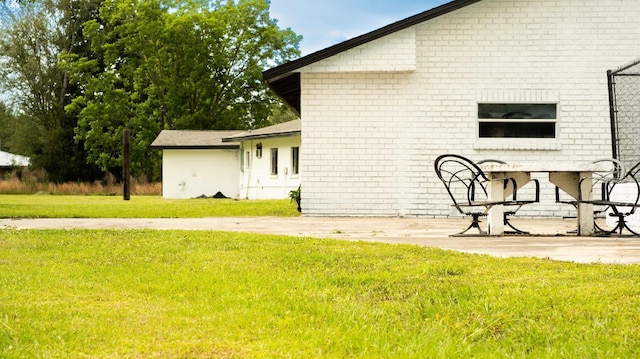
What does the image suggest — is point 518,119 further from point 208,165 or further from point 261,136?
point 208,165

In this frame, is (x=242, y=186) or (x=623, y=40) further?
(x=242, y=186)

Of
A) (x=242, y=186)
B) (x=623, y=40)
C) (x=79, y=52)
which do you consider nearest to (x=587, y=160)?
(x=623, y=40)

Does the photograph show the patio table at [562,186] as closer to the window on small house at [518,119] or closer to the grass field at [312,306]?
the grass field at [312,306]

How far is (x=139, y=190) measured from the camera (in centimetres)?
3856

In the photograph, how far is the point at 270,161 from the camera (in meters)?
31.3

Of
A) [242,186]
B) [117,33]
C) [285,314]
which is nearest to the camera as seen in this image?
[285,314]

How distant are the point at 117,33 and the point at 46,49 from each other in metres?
5.96

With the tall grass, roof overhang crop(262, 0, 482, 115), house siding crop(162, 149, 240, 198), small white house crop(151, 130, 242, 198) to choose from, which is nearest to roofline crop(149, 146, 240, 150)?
small white house crop(151, 130, 242, 198)

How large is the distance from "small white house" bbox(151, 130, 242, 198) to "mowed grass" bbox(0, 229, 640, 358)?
90.8 feet

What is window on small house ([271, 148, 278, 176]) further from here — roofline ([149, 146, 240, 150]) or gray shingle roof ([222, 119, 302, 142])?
roofline ([149, 146, 240, 150])

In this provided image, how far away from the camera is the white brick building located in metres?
14.7

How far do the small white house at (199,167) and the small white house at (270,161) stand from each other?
80 cm

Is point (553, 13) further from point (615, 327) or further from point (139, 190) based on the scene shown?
point (139, 190)

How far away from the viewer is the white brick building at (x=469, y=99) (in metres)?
14.7
